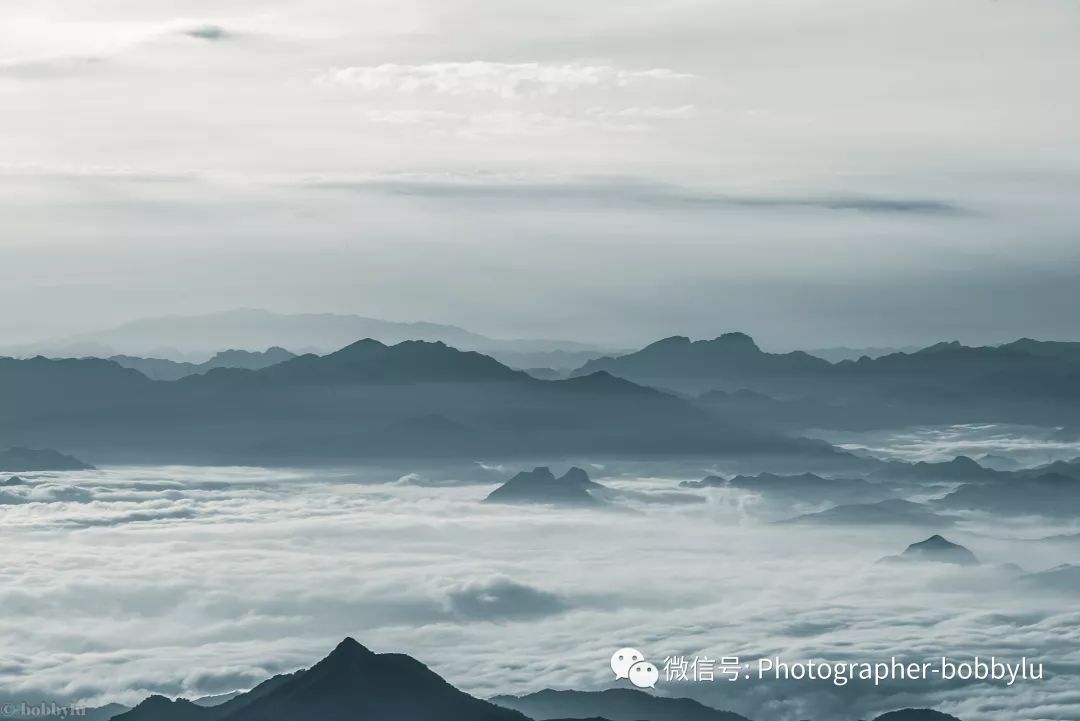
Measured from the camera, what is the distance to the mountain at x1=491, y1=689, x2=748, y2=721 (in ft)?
521

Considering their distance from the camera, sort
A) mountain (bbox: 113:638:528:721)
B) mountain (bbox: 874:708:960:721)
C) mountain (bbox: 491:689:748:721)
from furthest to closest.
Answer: mountain (bbox: 491:689:748:721) → mountain (bbox: 874:708:960:721) → mountain (bbox: 113:638:528:721)

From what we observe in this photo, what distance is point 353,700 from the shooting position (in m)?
140

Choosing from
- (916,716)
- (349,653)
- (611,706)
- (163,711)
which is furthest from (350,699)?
(916,716)

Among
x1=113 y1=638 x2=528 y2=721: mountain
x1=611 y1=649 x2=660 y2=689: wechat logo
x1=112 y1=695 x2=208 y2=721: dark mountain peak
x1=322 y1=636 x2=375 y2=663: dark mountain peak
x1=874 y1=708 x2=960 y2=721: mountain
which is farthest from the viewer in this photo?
x1=874 y1=708 x2=960 y2=721: mountain

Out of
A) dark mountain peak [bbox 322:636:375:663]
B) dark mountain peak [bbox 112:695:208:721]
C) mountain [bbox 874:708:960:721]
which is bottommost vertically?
mountain [bbox 874:708:960:721]

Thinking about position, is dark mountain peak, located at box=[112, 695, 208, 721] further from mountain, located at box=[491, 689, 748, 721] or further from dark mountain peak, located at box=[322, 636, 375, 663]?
mountain, located at box=[491, 689, 748, 721]

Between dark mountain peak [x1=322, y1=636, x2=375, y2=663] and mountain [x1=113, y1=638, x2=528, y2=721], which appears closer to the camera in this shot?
mountain [x1=113, y1=638, x2=528, y2=721]

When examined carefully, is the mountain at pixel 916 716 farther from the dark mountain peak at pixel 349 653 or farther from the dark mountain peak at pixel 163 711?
the dark mountain peak at pixel 163 711

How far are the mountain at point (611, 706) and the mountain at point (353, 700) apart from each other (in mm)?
18590

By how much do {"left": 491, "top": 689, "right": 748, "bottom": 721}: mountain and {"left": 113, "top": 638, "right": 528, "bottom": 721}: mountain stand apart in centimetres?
1859

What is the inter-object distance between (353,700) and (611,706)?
3519 cm

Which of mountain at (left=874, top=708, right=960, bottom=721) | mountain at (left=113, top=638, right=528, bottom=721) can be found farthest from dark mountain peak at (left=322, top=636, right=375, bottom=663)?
mountain at (left=874, top=708, right=960, bottom=721)

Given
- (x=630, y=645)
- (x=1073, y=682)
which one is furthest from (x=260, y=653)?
(x=1073, y=682)

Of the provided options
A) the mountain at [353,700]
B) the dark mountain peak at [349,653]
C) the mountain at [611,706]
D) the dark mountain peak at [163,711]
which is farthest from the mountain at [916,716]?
the dark mountain peak at [163,711]
